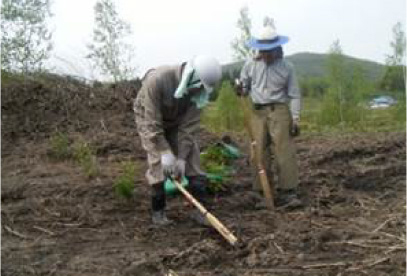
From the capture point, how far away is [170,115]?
516 cm

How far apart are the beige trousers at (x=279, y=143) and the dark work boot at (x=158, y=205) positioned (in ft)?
3.91

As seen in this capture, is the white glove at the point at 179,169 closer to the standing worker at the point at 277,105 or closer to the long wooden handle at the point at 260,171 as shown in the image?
the long wooden handle at the point at 260,171

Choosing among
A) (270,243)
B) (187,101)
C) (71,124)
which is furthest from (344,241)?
(71,124)


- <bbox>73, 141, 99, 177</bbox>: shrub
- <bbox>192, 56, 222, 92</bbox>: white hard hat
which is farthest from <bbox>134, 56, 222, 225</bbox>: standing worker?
<bbox>73, 141, 99, 177</bbox>: shrub

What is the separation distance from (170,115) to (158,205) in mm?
765

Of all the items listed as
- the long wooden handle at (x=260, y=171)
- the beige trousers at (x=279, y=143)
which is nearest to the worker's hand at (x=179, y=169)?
the long wooden handle at (x=260, y=171)

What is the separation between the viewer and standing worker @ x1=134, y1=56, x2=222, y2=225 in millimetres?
4785

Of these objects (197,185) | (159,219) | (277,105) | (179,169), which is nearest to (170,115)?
(179,169)

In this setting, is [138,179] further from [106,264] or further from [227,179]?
[106,264]

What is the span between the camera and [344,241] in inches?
166

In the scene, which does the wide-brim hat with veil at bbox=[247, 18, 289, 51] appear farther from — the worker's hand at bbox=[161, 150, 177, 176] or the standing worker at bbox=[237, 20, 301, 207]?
the worker's hand at bbox=[161, 150, 177, 176]

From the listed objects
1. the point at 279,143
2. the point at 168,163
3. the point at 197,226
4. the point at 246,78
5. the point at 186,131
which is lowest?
the point at 197,226

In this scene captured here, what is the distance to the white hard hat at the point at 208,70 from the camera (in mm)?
4695

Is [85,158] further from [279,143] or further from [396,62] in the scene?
[396,62]
